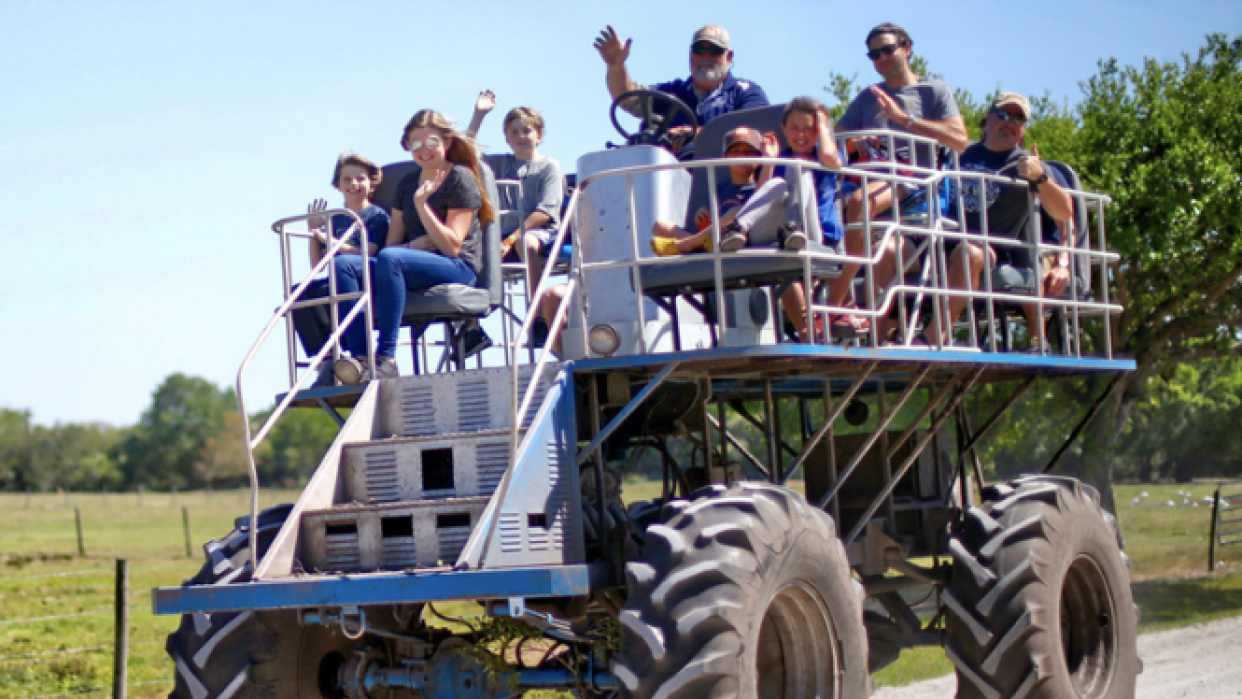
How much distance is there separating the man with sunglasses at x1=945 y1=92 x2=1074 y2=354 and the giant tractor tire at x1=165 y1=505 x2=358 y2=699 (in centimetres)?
434

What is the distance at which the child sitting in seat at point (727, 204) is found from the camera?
761 centimetres

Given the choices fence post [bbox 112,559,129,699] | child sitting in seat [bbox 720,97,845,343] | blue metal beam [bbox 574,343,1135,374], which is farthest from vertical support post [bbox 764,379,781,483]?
fence post [bbox 112,559,129,699]

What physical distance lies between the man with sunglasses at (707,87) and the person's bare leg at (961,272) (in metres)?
1.54

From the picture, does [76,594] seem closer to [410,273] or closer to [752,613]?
[410,273]

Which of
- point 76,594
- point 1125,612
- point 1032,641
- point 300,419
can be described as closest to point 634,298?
point 1032,641

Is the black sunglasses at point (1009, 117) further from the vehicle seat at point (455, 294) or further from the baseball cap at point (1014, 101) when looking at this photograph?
the vehicle seat at point (455, 294)

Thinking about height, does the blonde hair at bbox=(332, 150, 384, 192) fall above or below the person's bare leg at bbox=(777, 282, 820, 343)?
above

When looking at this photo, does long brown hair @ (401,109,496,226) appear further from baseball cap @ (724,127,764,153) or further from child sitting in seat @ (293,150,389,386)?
baseball cap @ (724,127,764,153)

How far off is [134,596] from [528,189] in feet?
72.9

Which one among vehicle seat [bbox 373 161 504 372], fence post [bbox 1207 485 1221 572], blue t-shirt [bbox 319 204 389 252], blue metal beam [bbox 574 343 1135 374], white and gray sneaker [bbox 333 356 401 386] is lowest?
fence post [bbox 1207 485 1221 572]

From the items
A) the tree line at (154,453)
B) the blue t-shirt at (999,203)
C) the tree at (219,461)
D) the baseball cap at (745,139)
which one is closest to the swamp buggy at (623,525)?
the blue t-shirt at (999,203)

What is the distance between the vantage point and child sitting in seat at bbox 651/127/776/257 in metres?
7.61

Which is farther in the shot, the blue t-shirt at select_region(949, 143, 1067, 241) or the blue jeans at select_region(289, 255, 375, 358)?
the blue t-shirt at select_region(949, 143, 1067, 241)

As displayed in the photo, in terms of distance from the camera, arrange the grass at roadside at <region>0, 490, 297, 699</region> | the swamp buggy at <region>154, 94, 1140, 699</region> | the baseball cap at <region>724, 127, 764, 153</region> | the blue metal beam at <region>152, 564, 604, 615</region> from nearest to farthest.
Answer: the blue metal beam at <region>152, 564, 604, 615</region>, the swamp buggy at <region>154, 94, 1140, 699</region>, the baseball cap at <region>724, 127, 764, 153</region>, the grass at roadside at <region>0, 490, 297, 699</region>
